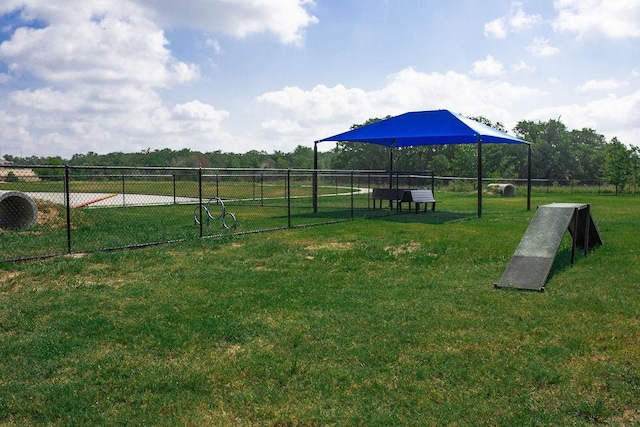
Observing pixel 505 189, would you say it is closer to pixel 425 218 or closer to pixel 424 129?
pixel 424 129

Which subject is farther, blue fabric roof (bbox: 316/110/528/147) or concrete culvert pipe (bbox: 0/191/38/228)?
blue fabric roof (bbox: 316/110/528/147)

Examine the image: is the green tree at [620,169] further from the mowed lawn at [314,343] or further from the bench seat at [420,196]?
the mowed lawn at [314,343]

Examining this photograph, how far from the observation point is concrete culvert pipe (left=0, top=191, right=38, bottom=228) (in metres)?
13.2

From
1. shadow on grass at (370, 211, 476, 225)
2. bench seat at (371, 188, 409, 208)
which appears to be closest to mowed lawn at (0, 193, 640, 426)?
shadow on grass at (370, 211, 476, 225)

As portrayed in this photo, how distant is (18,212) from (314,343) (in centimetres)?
1203

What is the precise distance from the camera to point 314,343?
462 centimetres

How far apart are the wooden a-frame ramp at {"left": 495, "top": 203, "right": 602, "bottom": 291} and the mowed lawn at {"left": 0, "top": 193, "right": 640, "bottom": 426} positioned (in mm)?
253

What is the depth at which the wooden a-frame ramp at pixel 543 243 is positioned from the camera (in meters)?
6.82

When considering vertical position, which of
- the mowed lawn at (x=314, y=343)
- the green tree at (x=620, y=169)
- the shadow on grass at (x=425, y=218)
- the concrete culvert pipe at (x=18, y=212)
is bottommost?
the mowed lawn at (x=314, y=343)

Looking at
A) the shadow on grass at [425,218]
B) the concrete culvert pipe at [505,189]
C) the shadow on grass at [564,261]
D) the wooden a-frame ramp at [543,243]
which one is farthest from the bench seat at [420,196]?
the concrete culvert pipe at [505,189]

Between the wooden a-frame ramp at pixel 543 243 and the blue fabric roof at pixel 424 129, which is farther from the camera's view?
the blue fabric roof at pixel 424 129

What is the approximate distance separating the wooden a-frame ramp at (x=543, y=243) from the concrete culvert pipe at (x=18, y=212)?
11451 mm

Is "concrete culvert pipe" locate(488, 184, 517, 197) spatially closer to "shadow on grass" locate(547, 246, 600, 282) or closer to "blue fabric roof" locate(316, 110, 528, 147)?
"blue fabric roof" locate(316, 110, 528, 147)

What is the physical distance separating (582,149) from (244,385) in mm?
66535
